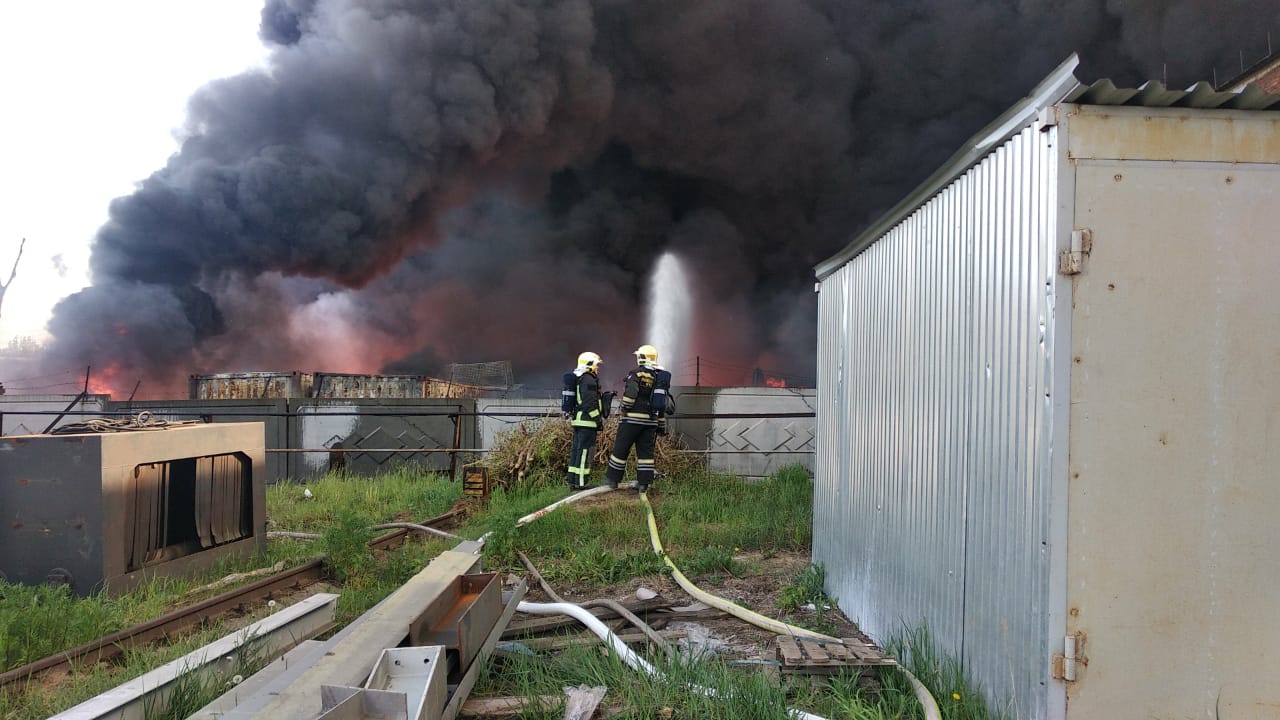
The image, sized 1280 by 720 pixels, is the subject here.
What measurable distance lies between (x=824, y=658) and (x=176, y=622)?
3.91 m

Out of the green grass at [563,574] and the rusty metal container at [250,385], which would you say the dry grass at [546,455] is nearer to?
the green grass at [563,574]

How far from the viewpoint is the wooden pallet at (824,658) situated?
11.6 ft

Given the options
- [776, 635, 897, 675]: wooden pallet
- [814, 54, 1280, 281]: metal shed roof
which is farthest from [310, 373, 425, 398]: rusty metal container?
[814, 54, 1280, 281]: metal shed roof

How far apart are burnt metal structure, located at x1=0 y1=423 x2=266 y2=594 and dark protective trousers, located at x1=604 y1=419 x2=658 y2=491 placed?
4.66 meters

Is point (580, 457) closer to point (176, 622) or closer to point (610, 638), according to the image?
point (176, 622)

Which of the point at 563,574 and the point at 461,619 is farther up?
the point at 461,619

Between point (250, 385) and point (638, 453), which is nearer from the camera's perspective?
point (638, 453)

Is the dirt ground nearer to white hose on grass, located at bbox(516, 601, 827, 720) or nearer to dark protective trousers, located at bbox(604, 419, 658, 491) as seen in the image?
white hose on grass, located at bbox(516, 601, 827, 720)

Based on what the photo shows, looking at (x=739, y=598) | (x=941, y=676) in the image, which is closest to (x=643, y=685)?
(x=941, y=676)

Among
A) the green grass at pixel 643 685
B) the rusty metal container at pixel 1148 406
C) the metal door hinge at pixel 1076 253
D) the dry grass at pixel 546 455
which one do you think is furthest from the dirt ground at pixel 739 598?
the dry grass at pixel 546 455

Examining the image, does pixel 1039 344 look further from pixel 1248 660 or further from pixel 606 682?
pixel 606 682

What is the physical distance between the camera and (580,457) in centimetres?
957

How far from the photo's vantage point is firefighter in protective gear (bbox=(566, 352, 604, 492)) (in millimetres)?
9523

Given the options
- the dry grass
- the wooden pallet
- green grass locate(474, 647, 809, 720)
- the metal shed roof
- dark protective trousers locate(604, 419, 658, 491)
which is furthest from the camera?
the dry grass
